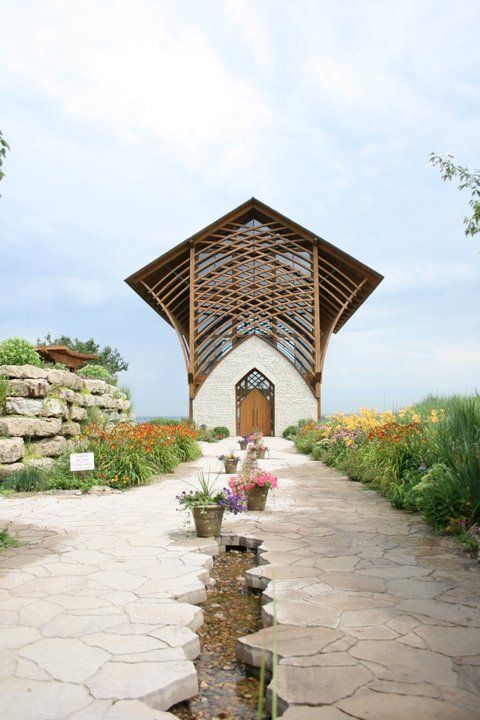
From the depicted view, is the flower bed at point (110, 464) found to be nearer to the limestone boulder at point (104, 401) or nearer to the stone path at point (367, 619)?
the limestone boulder at point (104, 401)

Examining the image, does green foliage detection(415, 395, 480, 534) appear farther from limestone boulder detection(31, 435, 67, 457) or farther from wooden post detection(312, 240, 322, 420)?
wooden post detection(312, 240, 322, 420)

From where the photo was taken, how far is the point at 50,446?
34.0ft

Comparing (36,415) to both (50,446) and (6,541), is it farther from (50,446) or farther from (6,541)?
(6,541)

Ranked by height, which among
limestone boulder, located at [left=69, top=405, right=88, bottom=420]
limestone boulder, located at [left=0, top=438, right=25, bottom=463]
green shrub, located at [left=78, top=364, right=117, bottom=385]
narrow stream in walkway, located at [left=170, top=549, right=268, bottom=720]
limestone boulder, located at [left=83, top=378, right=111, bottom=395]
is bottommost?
narrow stream in walkway, located at [left=170, top=549, right=268, bottom=720]

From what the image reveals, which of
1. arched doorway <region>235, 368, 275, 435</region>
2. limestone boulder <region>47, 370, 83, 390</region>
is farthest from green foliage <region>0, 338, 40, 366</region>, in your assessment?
arched doorway <region>235, 368, 275, 435</region>

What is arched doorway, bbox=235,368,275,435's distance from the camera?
1053 inches

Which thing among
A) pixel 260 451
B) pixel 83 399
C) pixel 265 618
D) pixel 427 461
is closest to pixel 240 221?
pixel 260 451

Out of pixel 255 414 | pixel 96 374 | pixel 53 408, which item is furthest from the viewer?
pixel 255 414

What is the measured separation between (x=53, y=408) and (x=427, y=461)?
6.80 m

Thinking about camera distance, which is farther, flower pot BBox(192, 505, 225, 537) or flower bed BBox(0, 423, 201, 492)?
flower bed BBox(0, 423, 201, 492)

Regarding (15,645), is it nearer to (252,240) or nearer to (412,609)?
(412,609)

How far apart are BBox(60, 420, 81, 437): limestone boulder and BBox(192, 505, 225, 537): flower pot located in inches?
234

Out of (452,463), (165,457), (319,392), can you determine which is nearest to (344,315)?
(319,392)

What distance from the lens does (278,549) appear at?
5.27m
